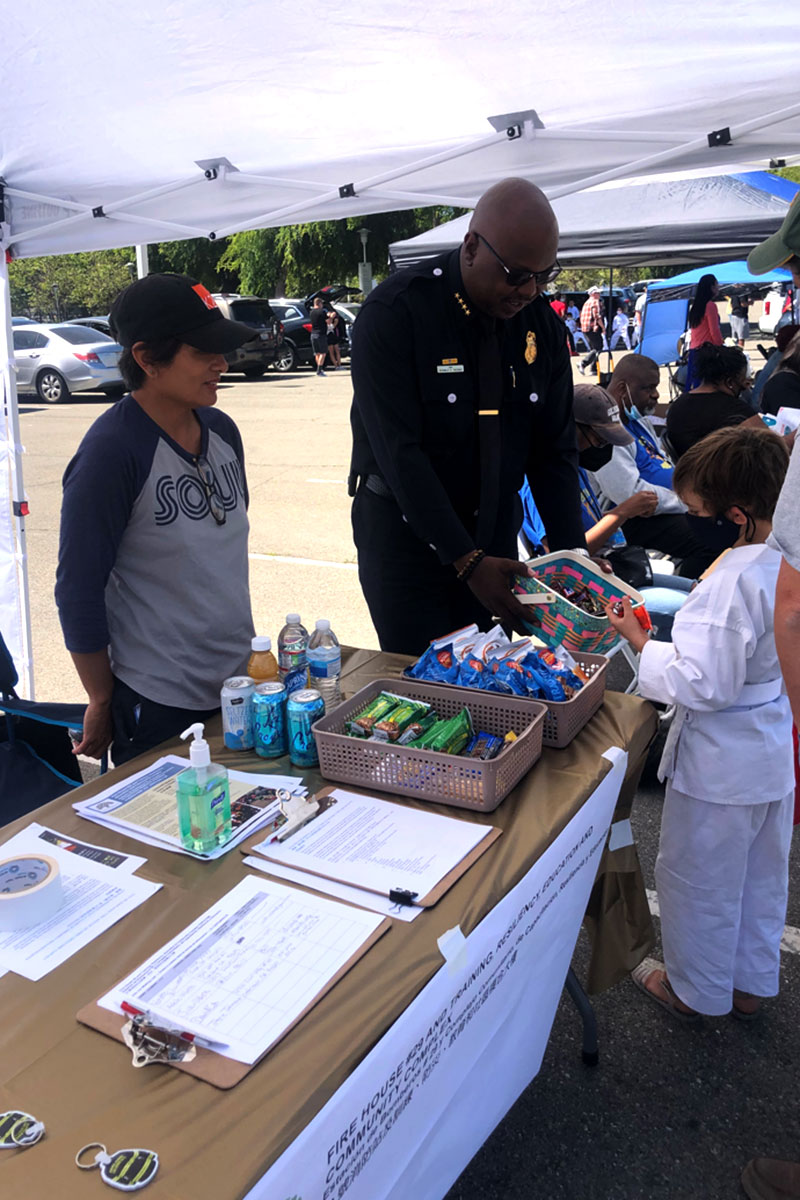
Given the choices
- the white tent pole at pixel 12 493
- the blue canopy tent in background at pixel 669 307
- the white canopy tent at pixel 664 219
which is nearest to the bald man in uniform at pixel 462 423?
the white tent pole at pixel 12 493

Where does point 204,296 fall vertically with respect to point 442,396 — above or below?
above

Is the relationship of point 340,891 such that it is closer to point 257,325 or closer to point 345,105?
point 345,105

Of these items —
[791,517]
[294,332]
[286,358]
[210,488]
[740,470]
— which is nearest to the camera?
[791,517]

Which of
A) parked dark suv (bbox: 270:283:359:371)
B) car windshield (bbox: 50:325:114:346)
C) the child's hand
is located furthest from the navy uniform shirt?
parked dark suv (bbox: 270:283:359:371)

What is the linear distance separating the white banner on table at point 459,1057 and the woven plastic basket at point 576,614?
425 mm

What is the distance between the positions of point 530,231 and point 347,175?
5.66 feet

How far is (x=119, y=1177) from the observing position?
0.93 metres

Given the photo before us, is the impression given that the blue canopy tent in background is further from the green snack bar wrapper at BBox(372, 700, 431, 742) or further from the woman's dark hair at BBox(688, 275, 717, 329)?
the green snack bar wrapper at BBox(372, 700, 431, 742)

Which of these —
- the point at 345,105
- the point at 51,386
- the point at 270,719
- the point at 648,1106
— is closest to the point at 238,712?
the point at 270,719

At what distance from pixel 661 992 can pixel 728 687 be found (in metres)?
0.98

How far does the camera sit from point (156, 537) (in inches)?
78.5

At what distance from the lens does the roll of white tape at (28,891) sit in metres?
1.34

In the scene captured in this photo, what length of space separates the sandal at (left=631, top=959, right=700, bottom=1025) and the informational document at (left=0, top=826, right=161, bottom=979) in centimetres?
143

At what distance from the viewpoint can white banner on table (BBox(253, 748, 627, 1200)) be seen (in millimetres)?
1050
